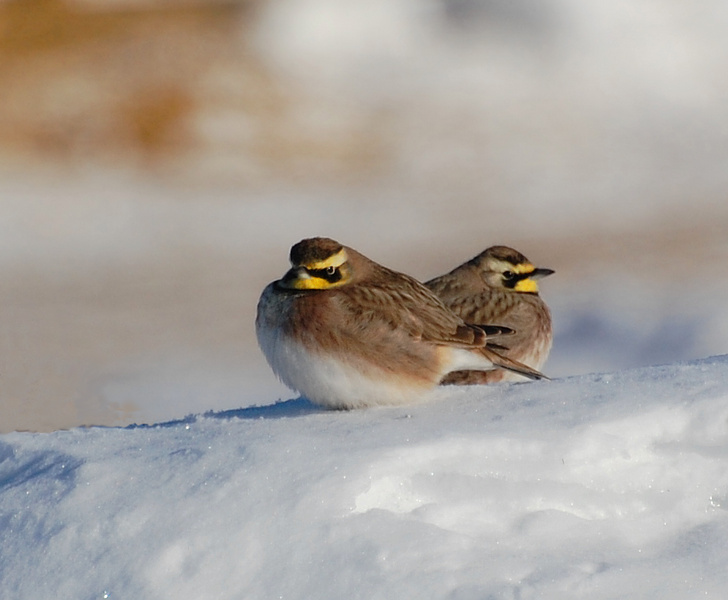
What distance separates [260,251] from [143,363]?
4.59 metres

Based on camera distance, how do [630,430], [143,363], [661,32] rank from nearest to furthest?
[630,430]
[143,363]
[661,32]

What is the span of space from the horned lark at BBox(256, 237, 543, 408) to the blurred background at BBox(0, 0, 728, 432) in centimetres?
536

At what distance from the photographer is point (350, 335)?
→ 493 centimetres

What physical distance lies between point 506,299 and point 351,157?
47.7 feet

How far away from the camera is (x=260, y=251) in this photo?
49.3 ft

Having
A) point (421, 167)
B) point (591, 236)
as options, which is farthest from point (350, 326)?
point (421, 167)

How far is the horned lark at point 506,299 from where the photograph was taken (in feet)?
22.3

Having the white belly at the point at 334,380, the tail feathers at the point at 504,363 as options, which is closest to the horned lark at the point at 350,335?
the white belly at the point at 334,380

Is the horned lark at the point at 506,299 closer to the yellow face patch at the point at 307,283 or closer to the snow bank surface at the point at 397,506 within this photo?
the yellow face patch at the point at 307,283

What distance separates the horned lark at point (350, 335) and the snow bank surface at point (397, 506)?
1.71 feet

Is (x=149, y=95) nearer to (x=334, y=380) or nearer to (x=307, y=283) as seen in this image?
(x=307, y=283)

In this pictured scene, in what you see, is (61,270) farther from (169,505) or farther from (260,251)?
(169,505)

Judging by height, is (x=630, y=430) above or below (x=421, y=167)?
above

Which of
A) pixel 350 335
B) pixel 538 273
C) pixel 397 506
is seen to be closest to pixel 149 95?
pixel 538 273
